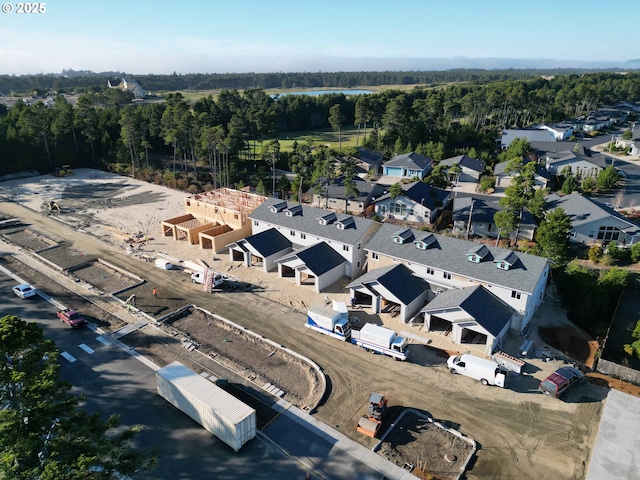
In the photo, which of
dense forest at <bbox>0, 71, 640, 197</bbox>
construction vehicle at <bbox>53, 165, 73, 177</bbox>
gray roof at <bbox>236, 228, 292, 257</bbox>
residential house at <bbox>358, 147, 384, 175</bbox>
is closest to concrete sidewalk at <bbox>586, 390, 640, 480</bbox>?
gray roof at <bbox>236, 228, 292, 257</bbox>

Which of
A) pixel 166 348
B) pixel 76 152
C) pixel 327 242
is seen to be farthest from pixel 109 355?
pixel 76 152

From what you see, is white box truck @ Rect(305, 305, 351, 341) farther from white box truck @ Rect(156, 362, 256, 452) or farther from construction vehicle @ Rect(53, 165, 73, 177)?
construction vehicle @ Rect(53, 165, 73, 177)

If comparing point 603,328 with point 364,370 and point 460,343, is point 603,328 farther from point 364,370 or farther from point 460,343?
point 364,370

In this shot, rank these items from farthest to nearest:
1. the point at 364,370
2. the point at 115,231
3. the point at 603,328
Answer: the point at 115,231 → the point at 603,328 → the point at 364,370

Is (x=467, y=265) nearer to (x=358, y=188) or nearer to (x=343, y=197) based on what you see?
(x=343, y=197)

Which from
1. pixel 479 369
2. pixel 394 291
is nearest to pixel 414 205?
pixel 394 291

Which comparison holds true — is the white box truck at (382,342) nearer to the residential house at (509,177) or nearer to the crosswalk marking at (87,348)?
the crosswalk marking at (87,348)
